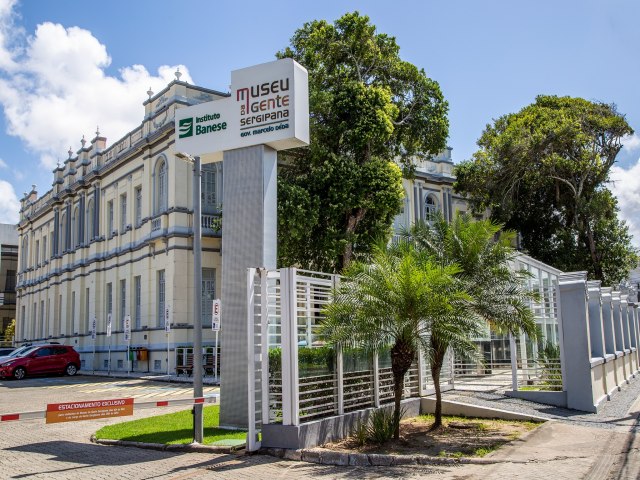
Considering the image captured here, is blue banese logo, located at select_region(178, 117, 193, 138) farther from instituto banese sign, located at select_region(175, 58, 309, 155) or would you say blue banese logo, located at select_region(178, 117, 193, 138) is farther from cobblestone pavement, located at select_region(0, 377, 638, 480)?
cobblestone pavement, located at select_region(0, 377, 638, 480)

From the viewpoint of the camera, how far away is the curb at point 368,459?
946 centimetres

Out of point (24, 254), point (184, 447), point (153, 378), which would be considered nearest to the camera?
point (184, 447)

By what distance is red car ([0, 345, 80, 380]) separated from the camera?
101ft

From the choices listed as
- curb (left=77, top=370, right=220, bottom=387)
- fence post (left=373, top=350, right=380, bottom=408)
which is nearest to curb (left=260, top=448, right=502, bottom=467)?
fence post (left=373, top=350, right=380, bottom=408)

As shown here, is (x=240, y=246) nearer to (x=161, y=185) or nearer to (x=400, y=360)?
(x=400, y=360)

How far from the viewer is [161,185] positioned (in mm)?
32312

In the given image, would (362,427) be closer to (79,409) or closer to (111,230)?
(79,409)

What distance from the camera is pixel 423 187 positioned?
41.2 meters

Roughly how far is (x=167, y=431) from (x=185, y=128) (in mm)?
6545

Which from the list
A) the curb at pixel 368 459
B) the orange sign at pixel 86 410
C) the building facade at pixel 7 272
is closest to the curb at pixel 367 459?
the curb at pixel 368 459

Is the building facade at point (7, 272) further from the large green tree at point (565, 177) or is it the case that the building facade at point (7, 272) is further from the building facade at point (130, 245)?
the large green tree at point (565, 177)

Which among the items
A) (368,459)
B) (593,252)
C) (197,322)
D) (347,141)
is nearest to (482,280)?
(368,459)

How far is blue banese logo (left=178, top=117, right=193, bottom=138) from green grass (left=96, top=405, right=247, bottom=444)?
6.32m

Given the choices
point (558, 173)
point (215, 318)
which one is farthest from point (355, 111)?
point (558, 173)
